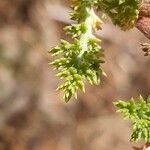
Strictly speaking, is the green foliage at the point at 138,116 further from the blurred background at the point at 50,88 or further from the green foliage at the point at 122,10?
the blurred background at the point at 50,88

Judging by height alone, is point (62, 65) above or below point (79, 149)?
below

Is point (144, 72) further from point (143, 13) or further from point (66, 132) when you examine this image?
point (143, 13)

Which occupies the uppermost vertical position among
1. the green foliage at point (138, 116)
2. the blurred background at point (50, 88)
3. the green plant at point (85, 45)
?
the blurred background at point (50, 88)

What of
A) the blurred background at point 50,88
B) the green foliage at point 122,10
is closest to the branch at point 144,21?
the green foliage at point 122,10

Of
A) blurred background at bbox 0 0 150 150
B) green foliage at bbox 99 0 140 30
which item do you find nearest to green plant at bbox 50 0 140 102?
green foliage at bbox 99 0 140 30

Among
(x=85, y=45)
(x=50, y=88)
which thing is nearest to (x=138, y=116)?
(x=85, y=45)

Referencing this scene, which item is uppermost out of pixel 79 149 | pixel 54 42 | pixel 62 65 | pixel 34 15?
pixel 34 15

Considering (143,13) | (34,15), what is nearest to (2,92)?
(34,15)
